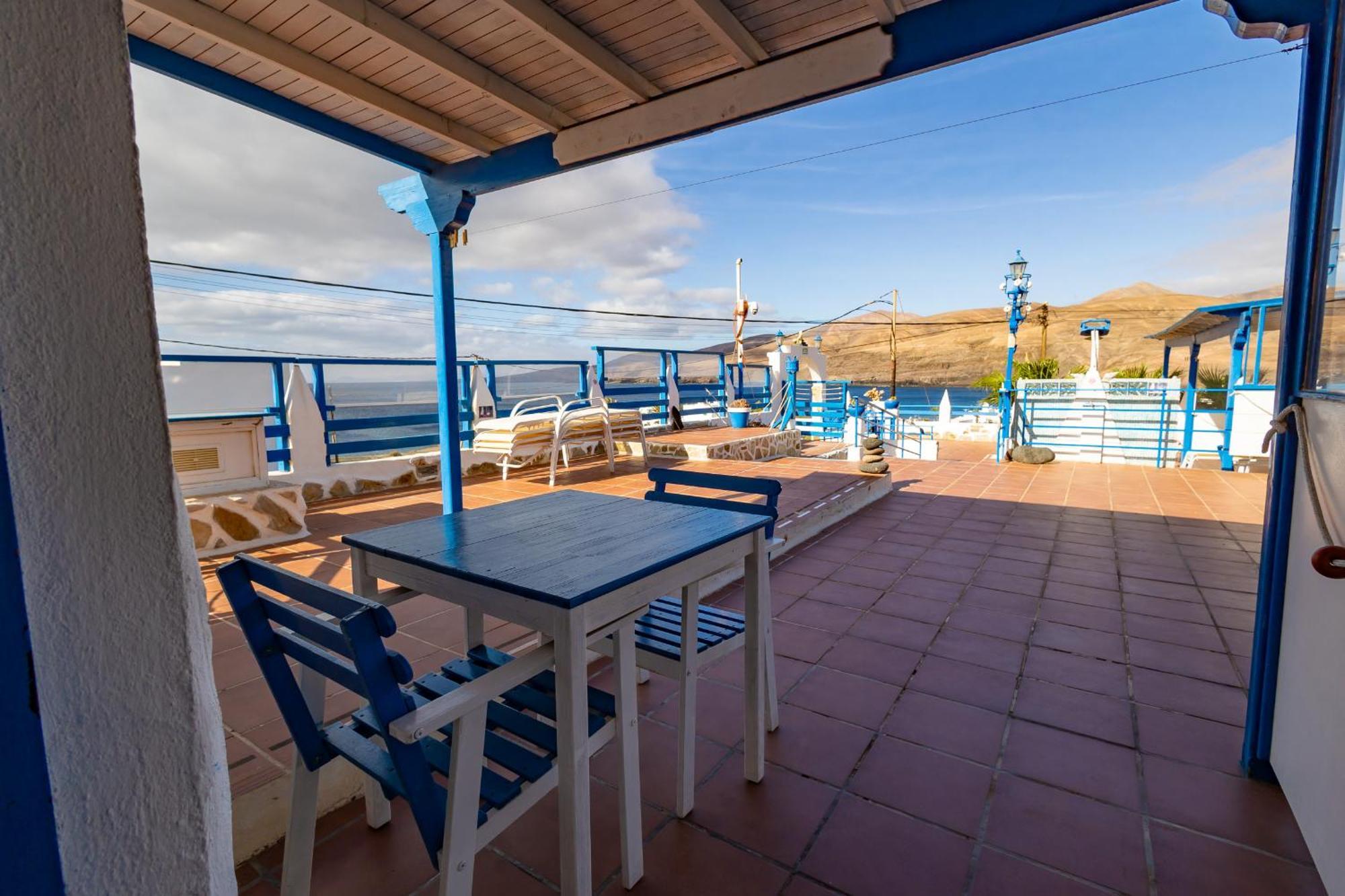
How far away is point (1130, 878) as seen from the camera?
58.0 inches

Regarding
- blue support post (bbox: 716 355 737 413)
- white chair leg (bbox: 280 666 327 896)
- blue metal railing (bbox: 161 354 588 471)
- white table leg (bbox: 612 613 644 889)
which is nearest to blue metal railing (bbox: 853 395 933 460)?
blue support post (bbox: 716 355 737 413)

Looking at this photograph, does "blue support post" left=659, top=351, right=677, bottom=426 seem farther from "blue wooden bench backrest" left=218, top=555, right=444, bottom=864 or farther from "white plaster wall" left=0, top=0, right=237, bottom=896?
"white plaster wall" left=0, top=0, right=237, bottom=896

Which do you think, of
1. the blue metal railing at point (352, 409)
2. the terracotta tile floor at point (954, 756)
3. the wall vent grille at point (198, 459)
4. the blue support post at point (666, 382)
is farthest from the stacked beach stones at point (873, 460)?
the wall vent grille at point (198, 459)

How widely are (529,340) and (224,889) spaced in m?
28.0

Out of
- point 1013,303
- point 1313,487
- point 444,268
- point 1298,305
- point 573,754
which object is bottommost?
point 573,754

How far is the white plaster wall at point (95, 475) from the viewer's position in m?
0.49

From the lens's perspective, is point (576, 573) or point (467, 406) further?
point (467, 406)

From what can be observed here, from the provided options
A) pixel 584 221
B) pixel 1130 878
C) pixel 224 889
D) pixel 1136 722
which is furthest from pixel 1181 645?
pixel 584 221

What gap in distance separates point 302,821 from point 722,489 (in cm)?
139

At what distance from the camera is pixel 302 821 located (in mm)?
1338

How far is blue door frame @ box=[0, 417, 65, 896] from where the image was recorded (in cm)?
45

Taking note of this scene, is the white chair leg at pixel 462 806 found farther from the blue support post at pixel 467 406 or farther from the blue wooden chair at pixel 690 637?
the blue support post at pixel 467 406

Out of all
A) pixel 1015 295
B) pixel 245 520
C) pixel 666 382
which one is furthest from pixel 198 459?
pixel 1015 295

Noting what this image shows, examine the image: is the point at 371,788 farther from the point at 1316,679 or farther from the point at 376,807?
the point at 1316,679
